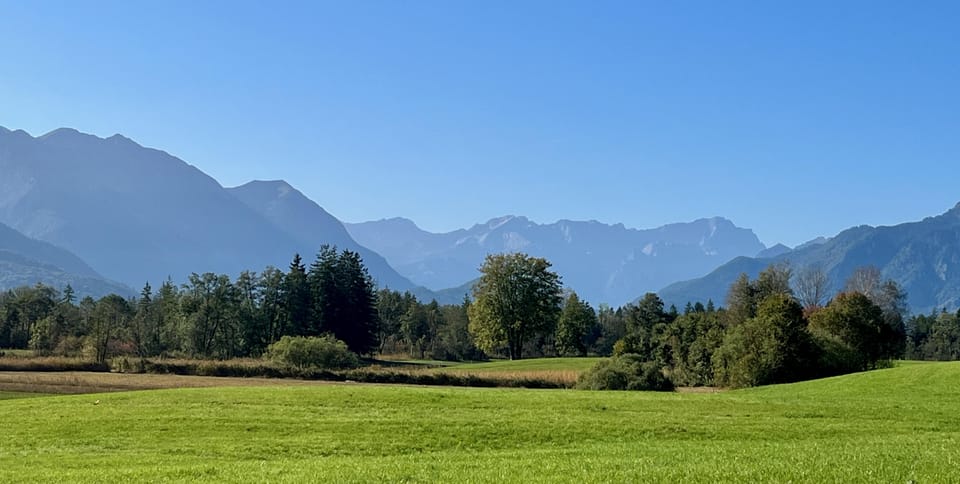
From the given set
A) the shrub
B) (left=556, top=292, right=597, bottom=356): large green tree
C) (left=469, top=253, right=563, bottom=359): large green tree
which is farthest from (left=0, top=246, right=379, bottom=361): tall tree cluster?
the shrub

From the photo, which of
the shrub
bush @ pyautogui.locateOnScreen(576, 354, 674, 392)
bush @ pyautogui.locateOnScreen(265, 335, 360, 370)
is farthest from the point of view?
bush @ pyautogui.locateOnScreen(265, 335, 360, 370)

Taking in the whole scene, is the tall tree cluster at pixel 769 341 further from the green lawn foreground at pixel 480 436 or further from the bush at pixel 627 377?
the green lawn foreground at pixel 480 436

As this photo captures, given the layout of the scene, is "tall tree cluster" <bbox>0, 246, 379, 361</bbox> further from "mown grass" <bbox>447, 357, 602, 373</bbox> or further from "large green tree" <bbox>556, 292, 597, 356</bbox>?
"large green tree" <bbox>556, 292, 597, 356</bbox>

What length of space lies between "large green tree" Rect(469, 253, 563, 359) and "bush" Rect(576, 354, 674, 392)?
4723cm

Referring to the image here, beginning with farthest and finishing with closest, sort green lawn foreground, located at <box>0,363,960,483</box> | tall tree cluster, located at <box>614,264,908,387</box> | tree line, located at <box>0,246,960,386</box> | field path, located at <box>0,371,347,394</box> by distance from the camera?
tree line, located at <box>0,246,960,386</box> → tall tree cluster, located at <box>614,264,908,387</box> → field path, located at <box>0,371,347,394</box> → green lawn foreground, located at <box>0,363,960,483</box>

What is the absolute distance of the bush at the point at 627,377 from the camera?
46688 millimetres

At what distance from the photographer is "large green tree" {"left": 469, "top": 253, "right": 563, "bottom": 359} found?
3799 inches

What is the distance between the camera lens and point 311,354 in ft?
215

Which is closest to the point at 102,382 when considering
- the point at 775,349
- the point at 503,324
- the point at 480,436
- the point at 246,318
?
the point at 480,436

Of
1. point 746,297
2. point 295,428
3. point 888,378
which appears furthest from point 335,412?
point 746,297

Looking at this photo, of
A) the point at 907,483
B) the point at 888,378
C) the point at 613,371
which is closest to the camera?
the point at 907,483

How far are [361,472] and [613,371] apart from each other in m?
35.0

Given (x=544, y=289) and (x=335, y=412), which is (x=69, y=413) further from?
(x=544, y=289)

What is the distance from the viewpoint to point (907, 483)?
11703 millimetres
